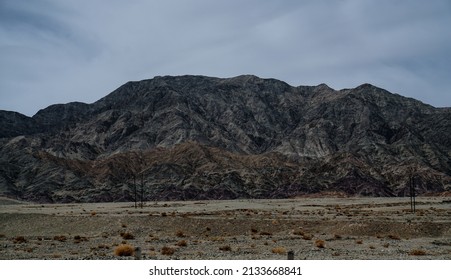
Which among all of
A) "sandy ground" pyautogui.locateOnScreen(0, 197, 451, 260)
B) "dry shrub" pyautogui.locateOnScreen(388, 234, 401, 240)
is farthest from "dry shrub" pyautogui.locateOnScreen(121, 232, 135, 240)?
"dry shrub" pyautogui.locateOnScreen(388, 234, 401, 240)

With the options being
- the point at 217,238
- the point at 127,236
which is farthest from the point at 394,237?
the point at 127,236

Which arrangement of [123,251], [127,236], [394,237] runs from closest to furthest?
1. [123,251]
2. [394,237]
3. [127,236]

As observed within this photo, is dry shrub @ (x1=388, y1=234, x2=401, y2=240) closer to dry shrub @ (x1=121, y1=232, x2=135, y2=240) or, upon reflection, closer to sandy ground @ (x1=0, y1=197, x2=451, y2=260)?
sandy ground @ (x1=0, y1=197, x2=451, y2=260)

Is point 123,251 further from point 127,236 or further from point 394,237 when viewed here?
point 394,237

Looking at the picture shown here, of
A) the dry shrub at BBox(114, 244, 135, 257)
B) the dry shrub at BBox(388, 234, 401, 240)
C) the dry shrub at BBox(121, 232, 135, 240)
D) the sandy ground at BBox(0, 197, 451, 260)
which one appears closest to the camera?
the dry shrub at BBox(114, 244, 135, 257)

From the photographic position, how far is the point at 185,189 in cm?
15062

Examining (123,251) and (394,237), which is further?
(394,237)

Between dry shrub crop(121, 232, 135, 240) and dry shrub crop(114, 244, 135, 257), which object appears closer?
dry shrub crop(114, 244, 135, 257)

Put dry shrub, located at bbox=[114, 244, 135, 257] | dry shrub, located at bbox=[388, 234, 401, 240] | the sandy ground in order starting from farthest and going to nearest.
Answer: dry shrub, located at bbox=[388, 234, 401, 240], the sandy ground, dry shrub, located at bbox=[114, 244, 135, 257]

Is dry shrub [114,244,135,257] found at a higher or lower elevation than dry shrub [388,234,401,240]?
higher

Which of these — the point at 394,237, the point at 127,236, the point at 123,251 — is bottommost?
the point at 394,237

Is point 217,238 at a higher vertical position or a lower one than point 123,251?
lower

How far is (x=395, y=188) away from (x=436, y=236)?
127 metres

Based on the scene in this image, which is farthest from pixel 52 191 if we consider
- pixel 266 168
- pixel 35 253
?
pixel 35 253
